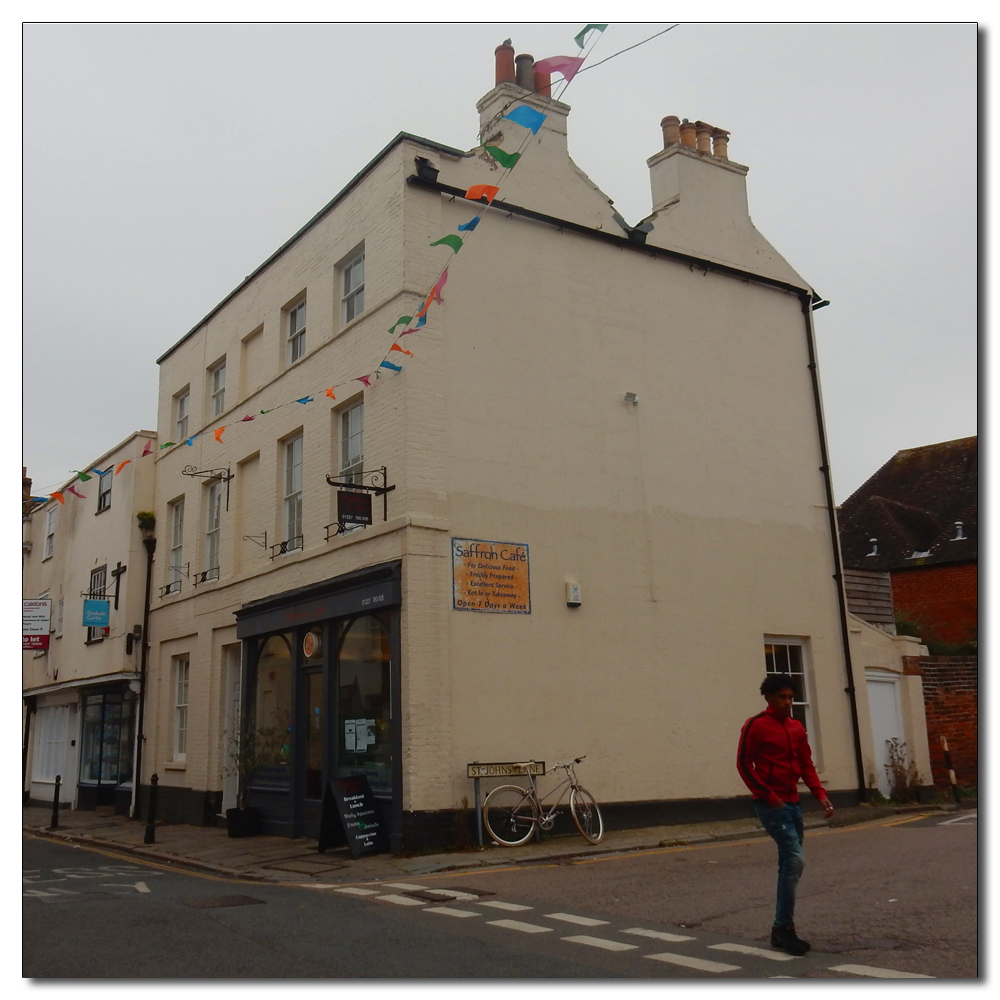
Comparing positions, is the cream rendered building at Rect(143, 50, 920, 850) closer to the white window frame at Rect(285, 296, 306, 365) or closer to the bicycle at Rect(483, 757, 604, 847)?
the white window frame at Rect(285, 296, 306, 365)

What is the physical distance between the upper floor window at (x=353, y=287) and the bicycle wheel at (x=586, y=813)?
25.8 feet

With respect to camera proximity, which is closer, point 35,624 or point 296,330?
point 296,330

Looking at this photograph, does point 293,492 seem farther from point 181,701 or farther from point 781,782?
point 781,782

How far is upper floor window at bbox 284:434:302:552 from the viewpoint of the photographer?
17066 millimetres

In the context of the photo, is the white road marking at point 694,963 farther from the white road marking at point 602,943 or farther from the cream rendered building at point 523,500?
the cream rendered building at point 523,500

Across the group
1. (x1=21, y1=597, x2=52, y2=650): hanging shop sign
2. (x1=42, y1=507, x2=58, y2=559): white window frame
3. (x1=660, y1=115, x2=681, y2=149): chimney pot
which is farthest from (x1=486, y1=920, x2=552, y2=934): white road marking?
(x1=42, y1=507, x2=58, y2=559): white window frame

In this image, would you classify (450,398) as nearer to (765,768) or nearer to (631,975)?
(765,768)

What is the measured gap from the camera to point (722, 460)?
1719cm

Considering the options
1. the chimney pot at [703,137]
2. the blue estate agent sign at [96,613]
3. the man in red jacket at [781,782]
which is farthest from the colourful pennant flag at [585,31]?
the blue estate agent sign at [96,613]

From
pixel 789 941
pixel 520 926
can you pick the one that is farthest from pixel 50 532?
pixel 789 941

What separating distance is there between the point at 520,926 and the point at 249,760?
968cm

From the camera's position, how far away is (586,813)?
1348 centimetres

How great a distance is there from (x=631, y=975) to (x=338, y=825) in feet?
25.2

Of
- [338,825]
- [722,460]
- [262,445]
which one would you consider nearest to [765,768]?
[338,825]
